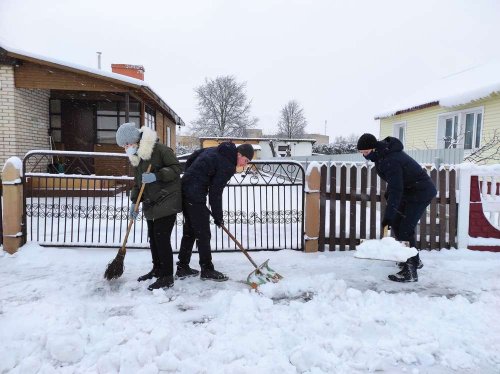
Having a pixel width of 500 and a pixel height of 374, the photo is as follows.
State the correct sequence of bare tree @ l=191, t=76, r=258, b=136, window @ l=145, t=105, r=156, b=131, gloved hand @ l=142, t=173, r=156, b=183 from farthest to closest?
bare tree @ l=191, t=76, r=258, b=136 < window @ l=145, t=105, r=156, b=131 < gloved hand @ l=142, t=173, r=156, b=183

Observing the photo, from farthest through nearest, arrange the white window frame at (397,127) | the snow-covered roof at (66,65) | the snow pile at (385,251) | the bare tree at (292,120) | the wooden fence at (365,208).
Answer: the bare tree at (292,120) < the white window frame at (397,127) < the snow-covered roof at (66,65) < the wooden fence at (365,208) < the snow pile at (385,251)

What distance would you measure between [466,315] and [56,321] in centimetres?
360

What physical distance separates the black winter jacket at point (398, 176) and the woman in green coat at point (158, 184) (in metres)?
2.26

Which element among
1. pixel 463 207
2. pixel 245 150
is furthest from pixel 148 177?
pixel 463 207

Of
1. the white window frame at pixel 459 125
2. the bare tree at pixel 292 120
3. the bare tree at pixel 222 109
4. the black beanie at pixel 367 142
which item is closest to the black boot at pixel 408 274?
the black beanie at pixel 367 142

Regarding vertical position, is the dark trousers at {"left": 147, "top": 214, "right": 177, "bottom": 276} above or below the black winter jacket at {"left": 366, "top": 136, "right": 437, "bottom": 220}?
below

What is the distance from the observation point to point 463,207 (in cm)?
527

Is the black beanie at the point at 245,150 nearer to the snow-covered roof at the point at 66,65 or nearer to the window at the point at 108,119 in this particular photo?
the snow-covered roof at the point at 66,65

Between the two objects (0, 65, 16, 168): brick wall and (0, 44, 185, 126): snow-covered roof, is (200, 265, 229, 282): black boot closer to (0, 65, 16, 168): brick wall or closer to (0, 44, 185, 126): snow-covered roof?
(0, 44, 185, 126): snow-covered roof

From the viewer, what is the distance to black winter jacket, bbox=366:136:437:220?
13.0ft

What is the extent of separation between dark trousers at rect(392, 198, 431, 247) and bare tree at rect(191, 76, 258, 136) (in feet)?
156

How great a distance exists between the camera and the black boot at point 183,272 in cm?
421

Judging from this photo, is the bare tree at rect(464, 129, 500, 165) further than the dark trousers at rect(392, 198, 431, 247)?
Yes

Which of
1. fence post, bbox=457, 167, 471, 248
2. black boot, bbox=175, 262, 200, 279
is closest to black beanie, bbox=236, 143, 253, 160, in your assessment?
black boot, bbox=175, 262, 200, 279
